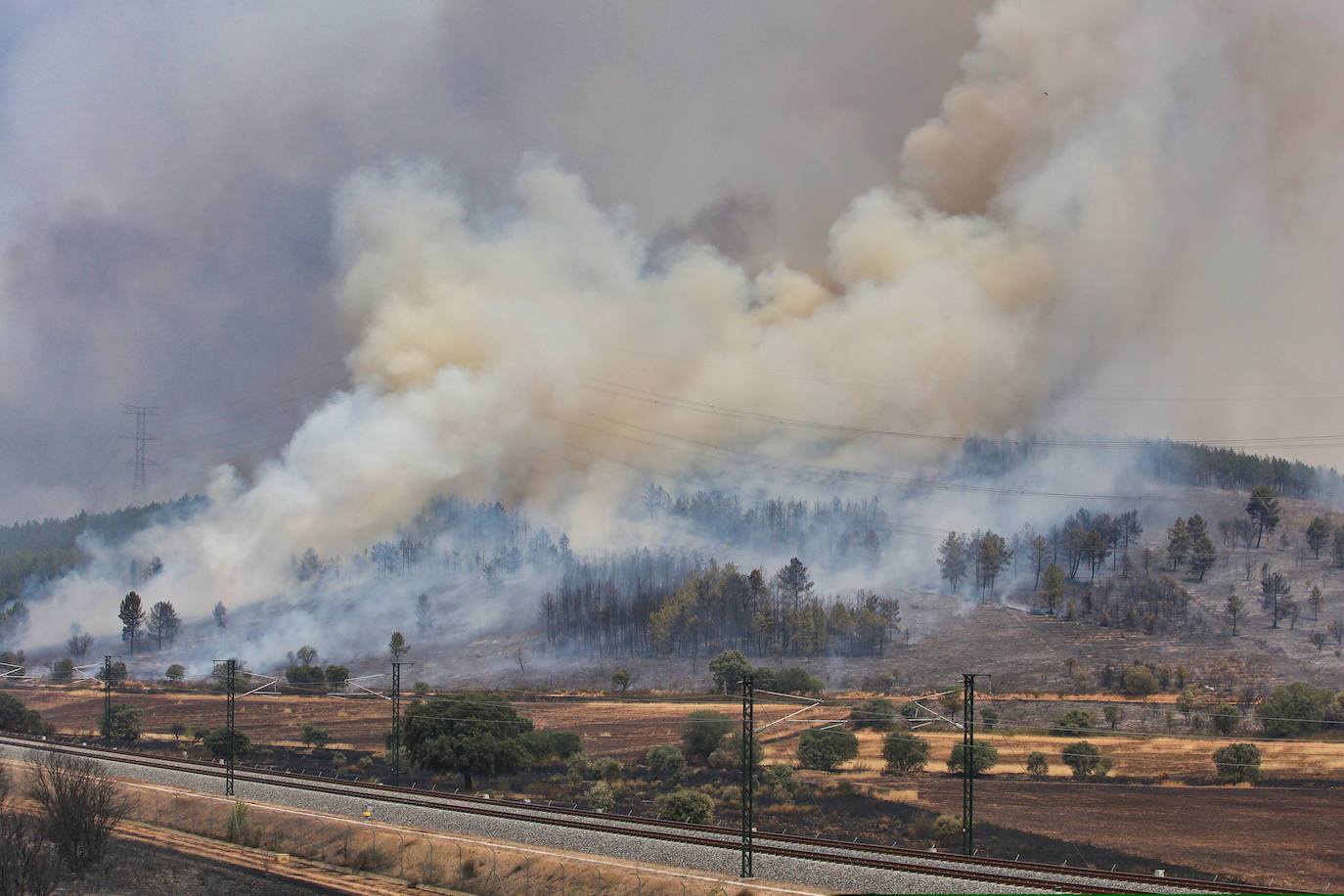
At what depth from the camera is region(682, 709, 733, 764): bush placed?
3159 inches

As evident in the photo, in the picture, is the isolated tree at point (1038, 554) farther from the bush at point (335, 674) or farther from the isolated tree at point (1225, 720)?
the bush at point (335, 674)

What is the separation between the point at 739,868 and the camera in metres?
44.0

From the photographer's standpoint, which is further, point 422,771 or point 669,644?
point 669,644

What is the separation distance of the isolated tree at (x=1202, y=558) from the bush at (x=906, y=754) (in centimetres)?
8691

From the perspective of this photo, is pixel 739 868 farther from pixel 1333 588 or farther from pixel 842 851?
pixel 1333 588

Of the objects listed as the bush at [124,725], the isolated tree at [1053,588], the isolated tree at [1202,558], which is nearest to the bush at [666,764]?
the bush at [124,725]

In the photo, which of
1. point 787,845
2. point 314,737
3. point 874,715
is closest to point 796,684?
point 874,715

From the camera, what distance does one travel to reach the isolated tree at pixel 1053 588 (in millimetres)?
143250

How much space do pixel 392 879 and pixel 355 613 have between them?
12425 cm

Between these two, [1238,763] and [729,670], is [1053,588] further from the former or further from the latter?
[1238,763]

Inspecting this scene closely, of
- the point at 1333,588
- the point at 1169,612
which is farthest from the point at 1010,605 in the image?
the point at 1333,588

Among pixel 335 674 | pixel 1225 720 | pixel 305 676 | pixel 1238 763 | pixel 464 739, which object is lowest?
pixel 305 676

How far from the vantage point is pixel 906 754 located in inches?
2975

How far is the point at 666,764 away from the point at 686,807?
1572 centimetres
